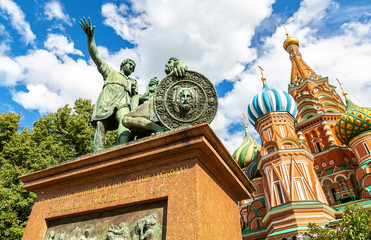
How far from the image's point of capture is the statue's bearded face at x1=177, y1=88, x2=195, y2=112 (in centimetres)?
460

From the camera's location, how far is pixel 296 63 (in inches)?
1652

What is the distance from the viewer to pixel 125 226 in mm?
3562

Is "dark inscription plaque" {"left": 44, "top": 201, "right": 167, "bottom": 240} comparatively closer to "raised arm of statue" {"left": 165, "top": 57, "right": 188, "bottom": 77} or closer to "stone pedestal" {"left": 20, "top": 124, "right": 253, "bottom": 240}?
"stone pedestal" {"left": 20, "top": 124, "right": 253, "bottom": 240}

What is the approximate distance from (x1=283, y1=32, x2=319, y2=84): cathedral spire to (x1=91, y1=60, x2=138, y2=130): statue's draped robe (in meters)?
36.7

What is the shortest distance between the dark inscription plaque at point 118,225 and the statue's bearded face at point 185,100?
67.5 inches

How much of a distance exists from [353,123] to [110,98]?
25.1 metres

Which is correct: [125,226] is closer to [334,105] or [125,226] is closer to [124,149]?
[124,149]

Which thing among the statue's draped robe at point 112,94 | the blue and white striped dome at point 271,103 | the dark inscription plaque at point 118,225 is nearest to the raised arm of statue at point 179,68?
the statue's draped robe at point 112,94

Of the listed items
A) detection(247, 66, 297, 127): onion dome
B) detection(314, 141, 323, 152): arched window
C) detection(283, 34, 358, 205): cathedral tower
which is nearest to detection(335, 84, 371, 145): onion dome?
detection(283, 34, 358, 205): cathedral tower

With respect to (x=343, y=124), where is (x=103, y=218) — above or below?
below

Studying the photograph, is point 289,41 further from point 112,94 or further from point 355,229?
point 112,94

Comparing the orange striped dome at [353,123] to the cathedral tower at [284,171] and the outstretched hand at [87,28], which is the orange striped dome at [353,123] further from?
the outstretched hand at [87,28]

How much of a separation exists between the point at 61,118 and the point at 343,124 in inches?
948

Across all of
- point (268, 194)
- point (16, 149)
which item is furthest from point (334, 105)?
point (16, 149)
